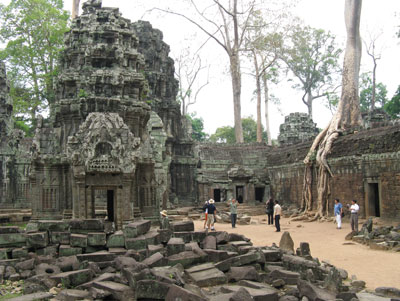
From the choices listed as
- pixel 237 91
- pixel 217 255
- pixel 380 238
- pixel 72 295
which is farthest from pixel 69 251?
pixel 237 91

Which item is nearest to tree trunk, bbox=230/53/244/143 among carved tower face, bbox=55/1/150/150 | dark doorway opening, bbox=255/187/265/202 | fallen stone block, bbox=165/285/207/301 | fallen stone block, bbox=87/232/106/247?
dark doorway opening, bbox=255/187/265/202

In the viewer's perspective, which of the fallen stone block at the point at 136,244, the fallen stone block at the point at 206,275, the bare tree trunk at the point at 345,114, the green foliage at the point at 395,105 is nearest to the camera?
the fallen stone block at the point at 206,275

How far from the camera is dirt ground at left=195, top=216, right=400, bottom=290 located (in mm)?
7837

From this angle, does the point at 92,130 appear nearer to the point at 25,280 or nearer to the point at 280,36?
the point at 25,280

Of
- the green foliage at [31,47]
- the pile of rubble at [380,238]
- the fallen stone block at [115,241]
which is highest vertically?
the green foliage at [31,47]

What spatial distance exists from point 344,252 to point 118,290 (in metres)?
6.49

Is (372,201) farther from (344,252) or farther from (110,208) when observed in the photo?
(110,208)

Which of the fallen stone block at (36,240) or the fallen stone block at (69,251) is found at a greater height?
the fallen stone block at (36,240)

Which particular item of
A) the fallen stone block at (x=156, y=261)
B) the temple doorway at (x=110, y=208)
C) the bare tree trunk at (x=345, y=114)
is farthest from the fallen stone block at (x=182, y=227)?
the bare tree trunk at (x=345, y=114)

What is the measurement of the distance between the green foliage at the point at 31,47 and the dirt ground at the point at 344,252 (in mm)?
20377

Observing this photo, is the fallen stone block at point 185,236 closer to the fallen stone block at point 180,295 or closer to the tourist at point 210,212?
the fallen stone block at point 180,295

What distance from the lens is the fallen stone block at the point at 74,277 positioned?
676 centimetres

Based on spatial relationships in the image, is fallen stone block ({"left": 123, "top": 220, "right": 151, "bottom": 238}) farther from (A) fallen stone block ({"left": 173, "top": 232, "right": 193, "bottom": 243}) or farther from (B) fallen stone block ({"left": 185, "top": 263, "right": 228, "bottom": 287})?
(B) fallen stone block ({"left": 185, "top": 263, "right": 228, "bottom": 287})

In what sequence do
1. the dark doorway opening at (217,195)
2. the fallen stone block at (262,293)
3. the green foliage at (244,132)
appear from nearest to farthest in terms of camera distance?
the fallen stone block at (262,293), the dark doorway opening at (217,195), the green foliage at (244,132)
